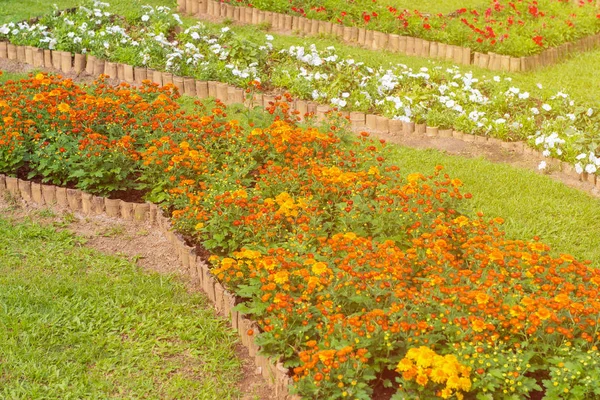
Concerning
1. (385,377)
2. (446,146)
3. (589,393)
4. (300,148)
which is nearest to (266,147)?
(300,148)

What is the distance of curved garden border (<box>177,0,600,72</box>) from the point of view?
12867 mm

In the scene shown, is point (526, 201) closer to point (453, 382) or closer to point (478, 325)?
point (478, 325)

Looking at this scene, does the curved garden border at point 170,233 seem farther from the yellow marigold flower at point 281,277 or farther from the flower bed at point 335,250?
the yellow marigold flower at point 281,277

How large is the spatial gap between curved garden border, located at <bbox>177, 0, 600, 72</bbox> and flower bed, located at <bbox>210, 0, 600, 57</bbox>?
0.45 ft

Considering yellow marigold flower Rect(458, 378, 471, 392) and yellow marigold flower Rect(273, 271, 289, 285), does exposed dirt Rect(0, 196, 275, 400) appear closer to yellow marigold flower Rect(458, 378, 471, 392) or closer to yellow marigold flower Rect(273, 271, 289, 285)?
yellow marigold flower Rect(273, 271, 289, 285)

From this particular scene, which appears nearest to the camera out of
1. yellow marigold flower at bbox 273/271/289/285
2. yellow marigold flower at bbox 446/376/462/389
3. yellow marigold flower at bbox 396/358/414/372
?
yellow marigold flower at bbox 446/376/462/389

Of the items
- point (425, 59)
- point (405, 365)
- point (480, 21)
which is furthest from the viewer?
point (480, 21)

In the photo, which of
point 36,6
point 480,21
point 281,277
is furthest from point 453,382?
point 36,6

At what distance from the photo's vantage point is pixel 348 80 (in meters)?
10.9

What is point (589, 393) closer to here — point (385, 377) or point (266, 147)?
point (385, 377)

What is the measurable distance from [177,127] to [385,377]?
12.6 feet

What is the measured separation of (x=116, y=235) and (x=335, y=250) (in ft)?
7.90

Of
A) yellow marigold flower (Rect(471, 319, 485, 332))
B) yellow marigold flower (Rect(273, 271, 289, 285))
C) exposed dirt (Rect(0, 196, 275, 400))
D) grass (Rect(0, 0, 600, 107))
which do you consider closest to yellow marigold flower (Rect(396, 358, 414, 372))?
yellow marigold flower (Rect(471, 319, 485, 332))

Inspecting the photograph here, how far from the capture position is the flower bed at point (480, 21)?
13.1 meters
